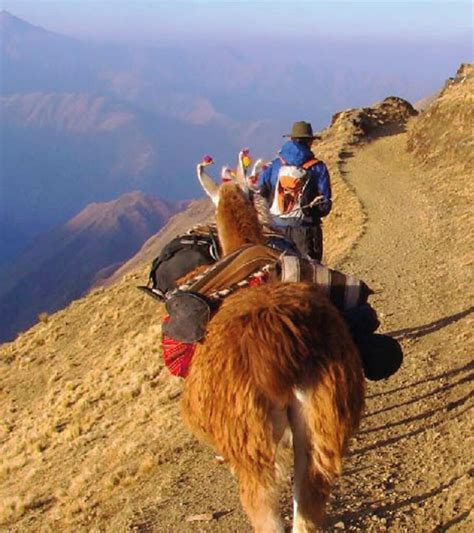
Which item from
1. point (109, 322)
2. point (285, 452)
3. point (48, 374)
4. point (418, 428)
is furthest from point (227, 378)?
point (109, 322)

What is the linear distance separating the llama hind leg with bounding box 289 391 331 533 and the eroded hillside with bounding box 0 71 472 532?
1080 millimetres

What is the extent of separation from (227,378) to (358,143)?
2535 centimetres

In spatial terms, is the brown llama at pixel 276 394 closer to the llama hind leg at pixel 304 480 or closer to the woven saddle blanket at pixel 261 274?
the llama hind leg at pixel 304 480

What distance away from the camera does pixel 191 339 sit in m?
3.91

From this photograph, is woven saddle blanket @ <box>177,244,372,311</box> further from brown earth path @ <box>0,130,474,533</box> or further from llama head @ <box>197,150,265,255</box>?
brown earth path @ <box>0,130,474,533</box>

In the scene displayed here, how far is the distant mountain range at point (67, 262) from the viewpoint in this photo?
13962 cm

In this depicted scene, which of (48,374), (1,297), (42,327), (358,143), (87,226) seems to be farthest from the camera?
(87,226)

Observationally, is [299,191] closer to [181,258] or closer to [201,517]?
[181,258]

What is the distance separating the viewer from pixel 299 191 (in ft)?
23.5

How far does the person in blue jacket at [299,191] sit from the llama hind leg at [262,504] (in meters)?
3.63

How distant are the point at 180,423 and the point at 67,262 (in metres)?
168

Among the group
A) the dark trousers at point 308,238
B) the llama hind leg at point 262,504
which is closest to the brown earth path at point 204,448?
the llama hind leg at point 262,504

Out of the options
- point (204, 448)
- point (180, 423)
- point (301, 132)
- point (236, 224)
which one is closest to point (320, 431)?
point (236, 224)

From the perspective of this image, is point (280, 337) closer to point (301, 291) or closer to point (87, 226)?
point (301, 291)
